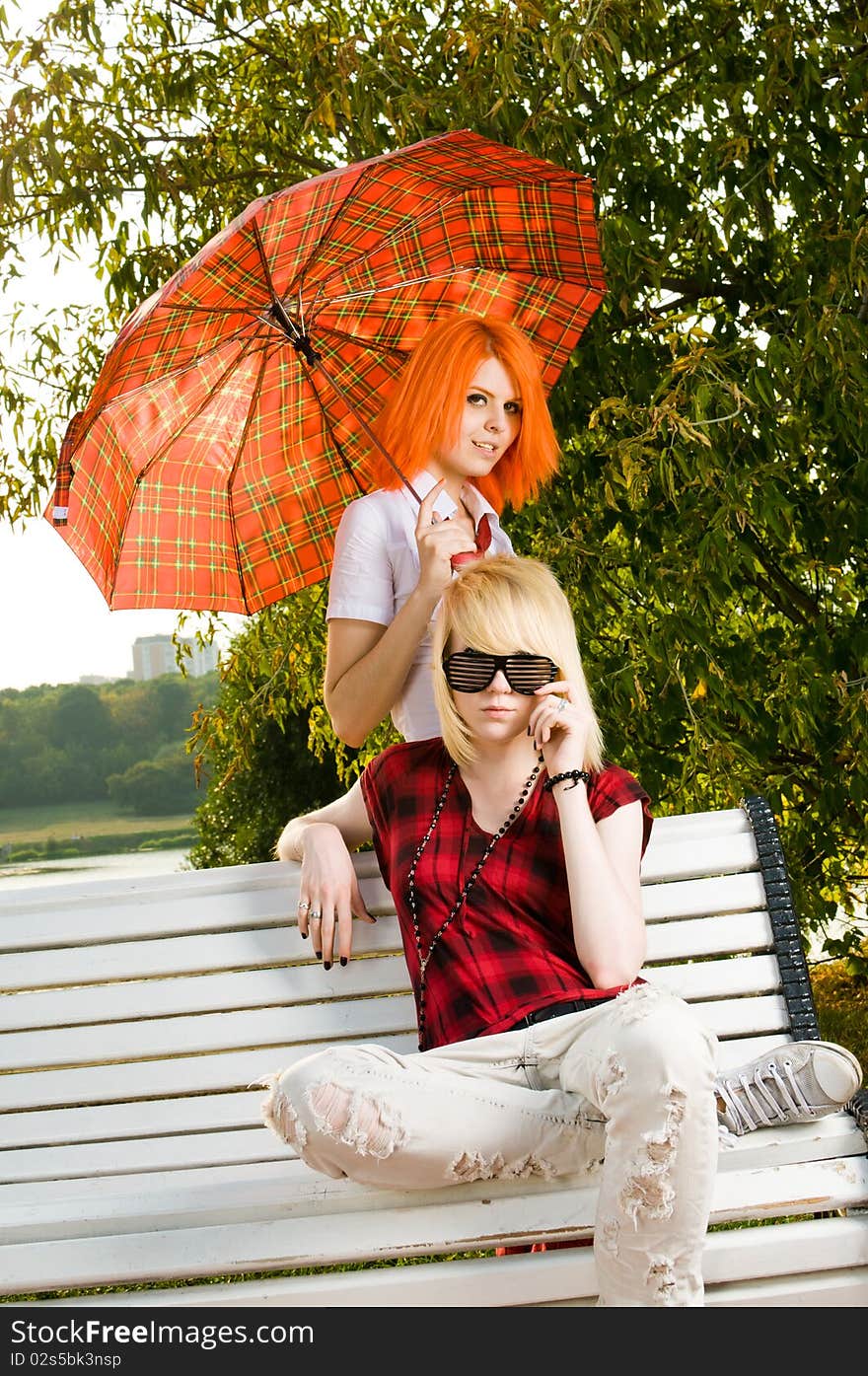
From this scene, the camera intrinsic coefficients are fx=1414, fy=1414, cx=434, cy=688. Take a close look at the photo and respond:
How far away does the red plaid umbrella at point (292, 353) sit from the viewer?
2.55 m

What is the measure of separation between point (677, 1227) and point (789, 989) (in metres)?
0.91

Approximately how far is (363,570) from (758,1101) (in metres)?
1.07

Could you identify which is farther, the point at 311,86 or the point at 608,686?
the point at 311,86

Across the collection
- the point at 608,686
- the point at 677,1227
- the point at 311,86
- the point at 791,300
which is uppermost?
the point at 311,86

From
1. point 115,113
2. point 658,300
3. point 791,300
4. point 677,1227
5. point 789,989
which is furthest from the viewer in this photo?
point 115,113

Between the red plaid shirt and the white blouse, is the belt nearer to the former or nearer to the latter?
the red plaid shirt

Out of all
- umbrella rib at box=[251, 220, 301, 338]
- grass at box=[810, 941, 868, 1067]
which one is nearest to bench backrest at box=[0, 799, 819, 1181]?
umbrella rib at box=[251, 220, 301, 338]

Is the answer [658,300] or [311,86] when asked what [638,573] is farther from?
[311,86]

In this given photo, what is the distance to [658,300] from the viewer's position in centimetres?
385

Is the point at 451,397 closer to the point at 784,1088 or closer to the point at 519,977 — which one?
the point at 519,977

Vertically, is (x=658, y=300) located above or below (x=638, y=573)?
above

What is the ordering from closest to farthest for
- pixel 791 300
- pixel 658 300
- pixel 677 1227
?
pixel 677 1227 < pixel 791 300 < pixel 658 300

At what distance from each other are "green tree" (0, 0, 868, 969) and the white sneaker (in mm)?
1088
